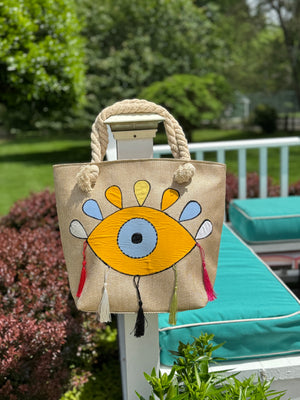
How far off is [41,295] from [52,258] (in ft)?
1.25

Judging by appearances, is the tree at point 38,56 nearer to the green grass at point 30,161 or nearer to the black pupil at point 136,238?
the green grass at point 30,161

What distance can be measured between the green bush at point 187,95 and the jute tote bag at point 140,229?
10.1 meters

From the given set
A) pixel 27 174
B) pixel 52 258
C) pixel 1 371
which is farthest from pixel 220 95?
pixel 1 371

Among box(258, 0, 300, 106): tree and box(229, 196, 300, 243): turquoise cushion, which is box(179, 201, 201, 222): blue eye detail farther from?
box(258, 0, 300, 106): tree

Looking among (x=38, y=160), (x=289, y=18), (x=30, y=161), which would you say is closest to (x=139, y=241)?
(x=30, y=161)

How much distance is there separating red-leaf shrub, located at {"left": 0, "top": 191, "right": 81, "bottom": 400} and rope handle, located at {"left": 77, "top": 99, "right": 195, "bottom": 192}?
94 cm

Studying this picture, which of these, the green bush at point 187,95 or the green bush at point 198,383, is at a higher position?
the green bush at point 187,95

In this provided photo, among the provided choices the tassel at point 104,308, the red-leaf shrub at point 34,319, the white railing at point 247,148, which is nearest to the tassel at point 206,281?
the tassel at point 104,308

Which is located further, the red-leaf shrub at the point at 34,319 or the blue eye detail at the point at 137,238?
the red-leaf shrub at the point at 34,319

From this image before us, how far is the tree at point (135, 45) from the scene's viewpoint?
42.2ft

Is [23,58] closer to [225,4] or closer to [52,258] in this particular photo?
[52,258]

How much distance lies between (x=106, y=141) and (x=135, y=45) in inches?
484

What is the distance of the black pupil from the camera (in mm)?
1431

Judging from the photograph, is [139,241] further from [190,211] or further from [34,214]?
[34,214]
